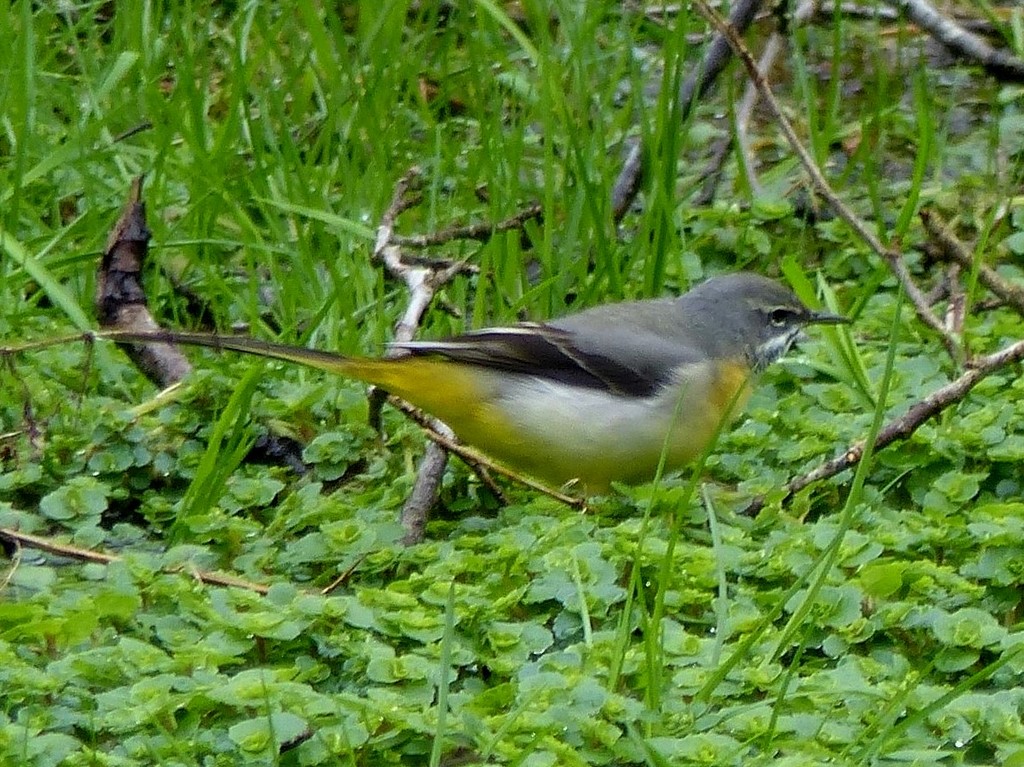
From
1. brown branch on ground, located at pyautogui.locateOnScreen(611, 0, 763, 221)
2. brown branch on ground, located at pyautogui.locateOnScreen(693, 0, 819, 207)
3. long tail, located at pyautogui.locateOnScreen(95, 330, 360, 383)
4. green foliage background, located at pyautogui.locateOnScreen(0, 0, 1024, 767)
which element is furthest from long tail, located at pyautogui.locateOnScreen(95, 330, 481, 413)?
brown branch on ground, located at pyautogui.locateOnScreen(693, 0, 819, 207)

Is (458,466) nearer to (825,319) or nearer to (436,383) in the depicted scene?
(436,383)

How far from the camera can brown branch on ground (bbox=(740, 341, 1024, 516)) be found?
4578 millimetres

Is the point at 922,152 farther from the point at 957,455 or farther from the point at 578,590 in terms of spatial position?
the point at 578,590

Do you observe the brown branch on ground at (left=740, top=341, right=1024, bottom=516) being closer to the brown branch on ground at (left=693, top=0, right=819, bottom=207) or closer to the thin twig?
the thin twig

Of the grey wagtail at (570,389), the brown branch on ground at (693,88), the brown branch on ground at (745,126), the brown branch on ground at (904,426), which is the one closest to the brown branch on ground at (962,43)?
the brown branch on ground at (745,126)

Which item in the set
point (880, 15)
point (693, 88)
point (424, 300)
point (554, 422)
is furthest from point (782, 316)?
point (880, 15)

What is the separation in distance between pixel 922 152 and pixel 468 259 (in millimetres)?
1611

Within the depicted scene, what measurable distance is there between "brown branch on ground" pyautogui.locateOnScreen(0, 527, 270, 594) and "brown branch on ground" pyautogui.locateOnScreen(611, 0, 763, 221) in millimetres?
2900

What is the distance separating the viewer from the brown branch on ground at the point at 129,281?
5.38 meters

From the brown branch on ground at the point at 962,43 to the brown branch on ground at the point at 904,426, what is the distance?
3346mm

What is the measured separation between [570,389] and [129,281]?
1.46 metres

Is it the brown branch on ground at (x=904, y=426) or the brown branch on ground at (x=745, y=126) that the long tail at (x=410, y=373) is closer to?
the brown branch on ground at (x=904, y=426)

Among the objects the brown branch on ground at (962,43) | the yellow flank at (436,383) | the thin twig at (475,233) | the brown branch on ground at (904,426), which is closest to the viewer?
the brown branch on ground at (904,426)

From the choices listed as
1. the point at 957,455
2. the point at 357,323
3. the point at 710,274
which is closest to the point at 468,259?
the point at 357,323
